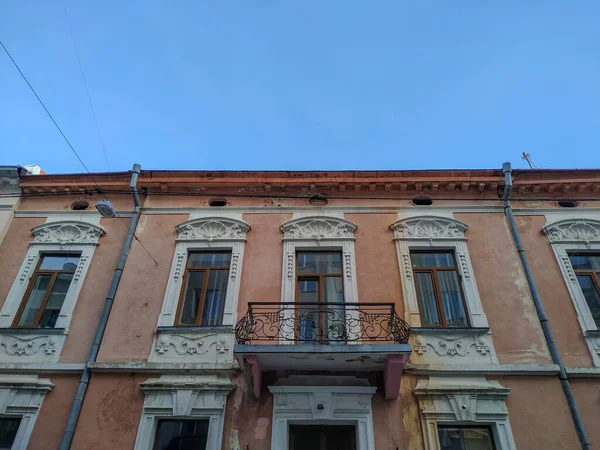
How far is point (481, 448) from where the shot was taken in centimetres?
740

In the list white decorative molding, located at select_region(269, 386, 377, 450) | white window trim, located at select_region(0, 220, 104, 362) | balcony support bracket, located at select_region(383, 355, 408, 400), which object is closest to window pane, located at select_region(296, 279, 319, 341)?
white decorative molding, located at select_region(269, 386, 377, 450)

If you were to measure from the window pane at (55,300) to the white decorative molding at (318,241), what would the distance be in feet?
15.4

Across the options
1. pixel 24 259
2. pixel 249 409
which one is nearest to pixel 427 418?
pixel 249 409

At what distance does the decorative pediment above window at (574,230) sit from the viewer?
948cm

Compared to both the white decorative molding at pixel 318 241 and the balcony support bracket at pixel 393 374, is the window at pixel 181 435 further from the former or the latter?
the balcony support bracket at pixel 393 374

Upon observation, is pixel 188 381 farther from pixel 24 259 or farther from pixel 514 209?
pixel 514 209

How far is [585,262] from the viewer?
9320 mm

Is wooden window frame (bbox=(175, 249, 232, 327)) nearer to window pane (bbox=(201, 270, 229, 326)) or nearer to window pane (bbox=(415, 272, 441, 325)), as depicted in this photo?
window pane (bbox=(201, 270, 229, 326))

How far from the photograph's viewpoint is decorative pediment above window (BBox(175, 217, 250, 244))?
32.1 ft

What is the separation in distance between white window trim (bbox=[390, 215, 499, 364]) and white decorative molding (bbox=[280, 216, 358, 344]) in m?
1.05

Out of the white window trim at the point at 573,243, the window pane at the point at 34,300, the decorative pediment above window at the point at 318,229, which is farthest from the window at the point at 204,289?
the white window trim at the point at 573,243

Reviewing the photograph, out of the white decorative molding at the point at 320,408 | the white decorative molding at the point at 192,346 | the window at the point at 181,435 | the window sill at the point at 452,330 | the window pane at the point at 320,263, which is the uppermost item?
the window pane at the point at 320,263

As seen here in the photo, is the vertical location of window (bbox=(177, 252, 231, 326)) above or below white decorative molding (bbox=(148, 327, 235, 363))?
above

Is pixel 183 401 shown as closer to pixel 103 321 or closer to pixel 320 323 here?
pixel 103 321
